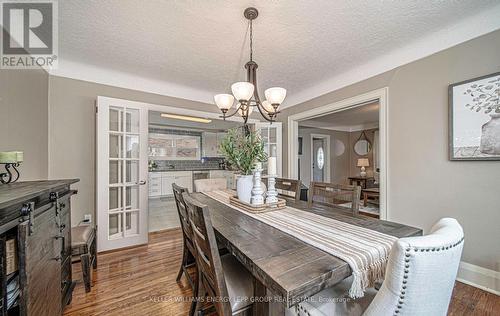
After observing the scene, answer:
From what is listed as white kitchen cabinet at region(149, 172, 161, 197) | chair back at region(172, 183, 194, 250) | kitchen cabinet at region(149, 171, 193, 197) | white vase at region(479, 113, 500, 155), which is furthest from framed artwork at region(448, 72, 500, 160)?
white kitchen cabinet at region(149, 172, 161, 197)

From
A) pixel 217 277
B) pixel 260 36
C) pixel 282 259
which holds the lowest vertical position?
pixel 217 277

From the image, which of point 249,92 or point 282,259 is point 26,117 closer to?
point 249,92

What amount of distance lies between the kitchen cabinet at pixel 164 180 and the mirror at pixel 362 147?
566 cm

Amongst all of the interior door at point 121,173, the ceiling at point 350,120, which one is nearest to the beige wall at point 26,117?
the interior door at point 121,173

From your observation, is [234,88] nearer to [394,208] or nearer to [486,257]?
[394,208]

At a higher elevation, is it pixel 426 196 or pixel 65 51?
pixel 65 51

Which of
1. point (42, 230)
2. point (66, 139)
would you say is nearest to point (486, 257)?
point (42, 230)

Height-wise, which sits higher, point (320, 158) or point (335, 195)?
point (320, 158)

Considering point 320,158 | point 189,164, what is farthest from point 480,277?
point 189,164

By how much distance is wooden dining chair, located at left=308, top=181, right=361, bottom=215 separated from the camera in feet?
5.29

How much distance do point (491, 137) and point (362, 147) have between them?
17.2 feet

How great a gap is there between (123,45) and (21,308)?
7.38 feet

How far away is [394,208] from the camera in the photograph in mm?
2314

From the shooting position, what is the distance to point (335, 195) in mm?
1797
